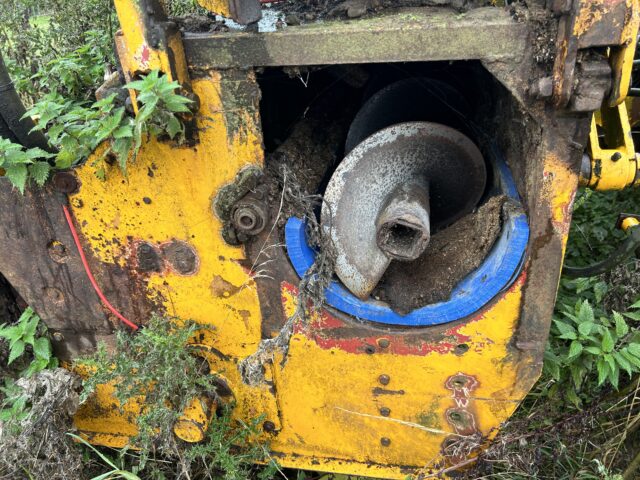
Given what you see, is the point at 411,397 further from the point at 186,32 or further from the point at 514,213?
the point at 186,32

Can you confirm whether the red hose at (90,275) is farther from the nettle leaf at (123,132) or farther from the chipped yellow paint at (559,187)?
the chipped yellow paint at (559,187)

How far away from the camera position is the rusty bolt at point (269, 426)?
2.32 meters

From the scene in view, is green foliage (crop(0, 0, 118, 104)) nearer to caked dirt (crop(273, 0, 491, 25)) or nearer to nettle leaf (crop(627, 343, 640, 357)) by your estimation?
caked dirt (crop(273, 0, 491, 25))

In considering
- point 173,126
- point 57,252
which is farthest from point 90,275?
point 173,126

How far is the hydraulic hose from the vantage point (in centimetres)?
179

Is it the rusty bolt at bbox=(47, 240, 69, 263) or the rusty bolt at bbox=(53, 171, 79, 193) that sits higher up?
the rusty bolt at bbox=(53, 171, 79, 193)

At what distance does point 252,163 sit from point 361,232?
0.46m

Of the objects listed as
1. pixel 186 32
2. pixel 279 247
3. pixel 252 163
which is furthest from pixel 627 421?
pixel 186 32

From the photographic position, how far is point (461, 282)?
1.89 m

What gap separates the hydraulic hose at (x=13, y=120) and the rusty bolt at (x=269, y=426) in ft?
4.64

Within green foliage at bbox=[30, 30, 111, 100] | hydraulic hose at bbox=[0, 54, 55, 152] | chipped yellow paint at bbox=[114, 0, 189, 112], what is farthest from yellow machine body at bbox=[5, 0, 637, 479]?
green foliage at bbox=[30, 30, 111, 100]

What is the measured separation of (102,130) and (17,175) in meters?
0.34

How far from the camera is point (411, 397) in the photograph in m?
2.09

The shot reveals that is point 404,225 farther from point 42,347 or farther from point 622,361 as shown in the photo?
point 42,347
